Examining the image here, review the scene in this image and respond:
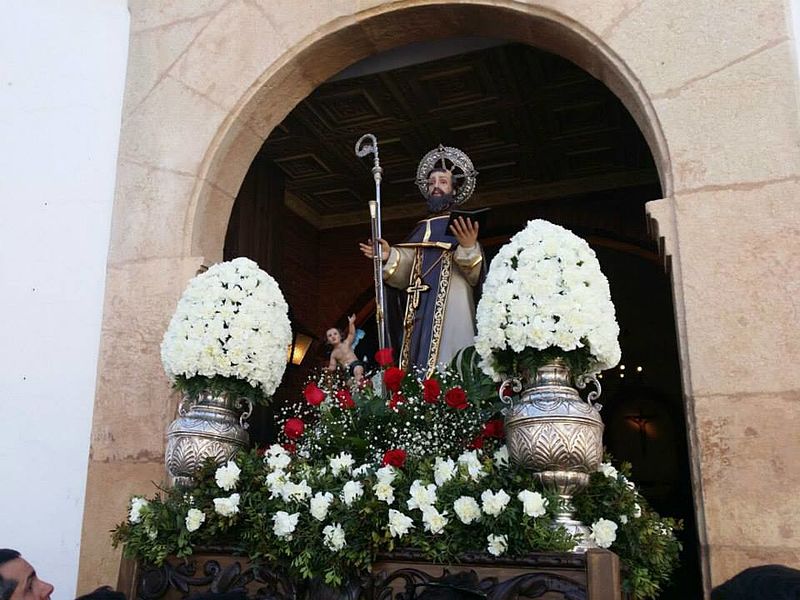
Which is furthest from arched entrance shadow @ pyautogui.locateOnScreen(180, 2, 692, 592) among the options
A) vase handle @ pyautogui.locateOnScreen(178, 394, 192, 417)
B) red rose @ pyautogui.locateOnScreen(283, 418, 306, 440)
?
red rose @ pyautogui.locateOnScreen(283, 418, 306, 440)

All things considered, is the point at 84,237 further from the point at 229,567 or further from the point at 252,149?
the point at 229,567

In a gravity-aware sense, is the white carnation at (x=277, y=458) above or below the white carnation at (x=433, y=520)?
above

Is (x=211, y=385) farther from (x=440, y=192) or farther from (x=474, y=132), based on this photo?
(x=474, y=132)

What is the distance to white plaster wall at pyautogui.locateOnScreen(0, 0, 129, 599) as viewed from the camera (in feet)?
15.4

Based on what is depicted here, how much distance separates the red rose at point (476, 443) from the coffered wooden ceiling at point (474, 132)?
A: 3.74 meters

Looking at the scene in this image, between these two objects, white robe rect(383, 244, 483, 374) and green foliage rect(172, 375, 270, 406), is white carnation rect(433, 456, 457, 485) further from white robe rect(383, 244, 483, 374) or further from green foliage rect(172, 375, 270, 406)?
white robe rect(383, 244, 483, 374)

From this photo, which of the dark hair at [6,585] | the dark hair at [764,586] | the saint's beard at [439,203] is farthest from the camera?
the saint's beard at [439,203]

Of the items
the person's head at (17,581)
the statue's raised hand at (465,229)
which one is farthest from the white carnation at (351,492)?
the statue's raised hand at (465,229)

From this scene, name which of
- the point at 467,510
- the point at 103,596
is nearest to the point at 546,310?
the point at 467,510

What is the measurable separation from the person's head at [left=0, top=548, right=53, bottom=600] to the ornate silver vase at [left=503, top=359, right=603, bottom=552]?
167 centimetres

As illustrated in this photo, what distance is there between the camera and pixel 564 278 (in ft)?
10.8

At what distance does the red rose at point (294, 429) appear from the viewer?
12.9ft

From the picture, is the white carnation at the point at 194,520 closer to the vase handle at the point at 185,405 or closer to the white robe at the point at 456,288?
the vase handle at the point at 185,405

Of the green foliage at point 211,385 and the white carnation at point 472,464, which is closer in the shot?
the white carnation at point 472,464
